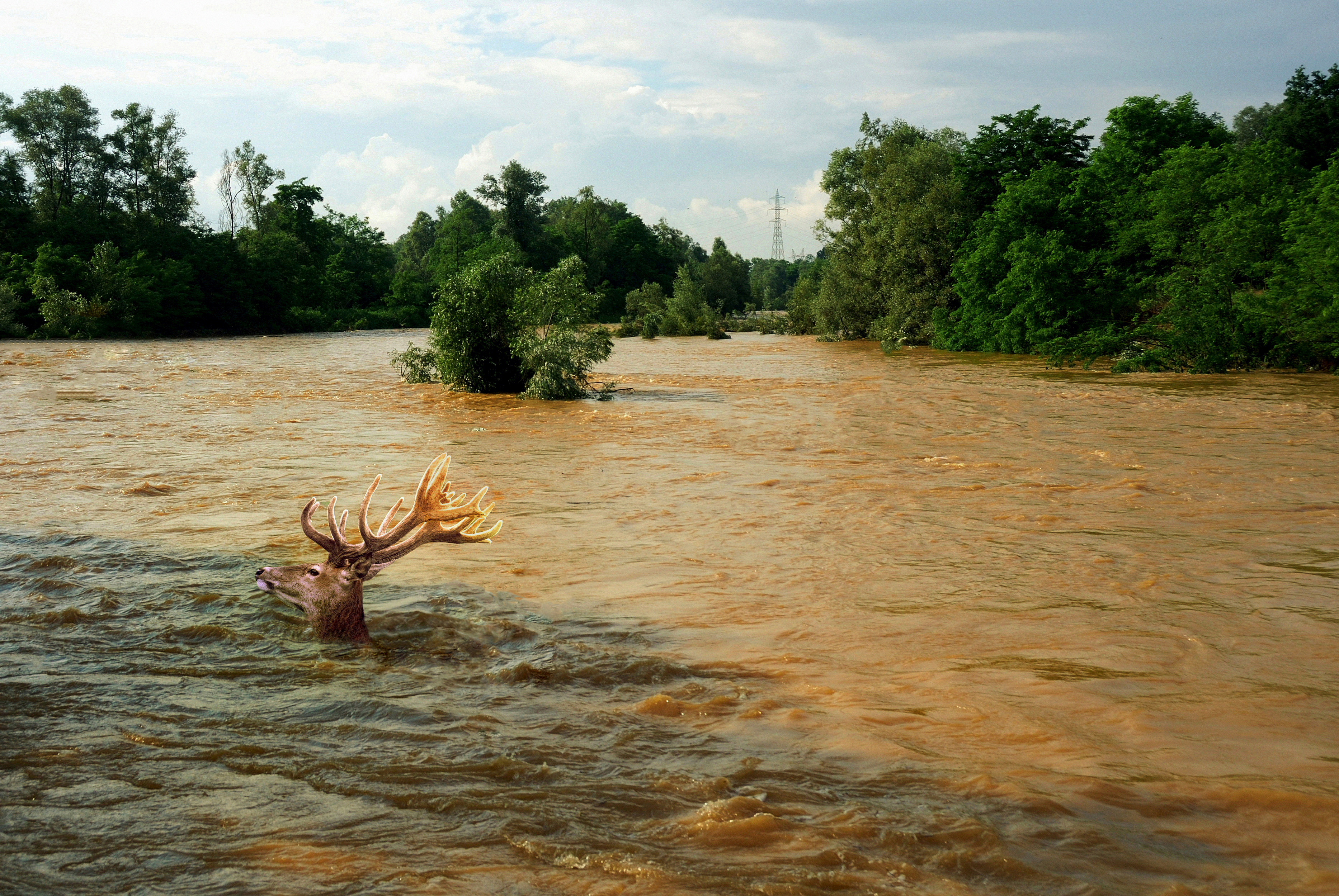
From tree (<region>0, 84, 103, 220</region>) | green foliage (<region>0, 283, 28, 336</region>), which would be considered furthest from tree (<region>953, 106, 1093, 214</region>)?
tree (<region>0, 84, 103, 220</region>)

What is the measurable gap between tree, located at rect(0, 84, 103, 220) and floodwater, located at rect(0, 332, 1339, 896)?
66.5 metres

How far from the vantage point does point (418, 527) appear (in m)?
6.01

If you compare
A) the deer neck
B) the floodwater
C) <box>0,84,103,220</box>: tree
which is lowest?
→ the floodwater

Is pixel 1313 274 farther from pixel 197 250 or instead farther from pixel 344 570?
pixel 197 250

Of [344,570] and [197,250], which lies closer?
[344,570]

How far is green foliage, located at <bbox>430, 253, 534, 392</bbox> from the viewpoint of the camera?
22781 millimetres

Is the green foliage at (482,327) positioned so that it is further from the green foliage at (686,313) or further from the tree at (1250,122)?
the tree at (1250,122)

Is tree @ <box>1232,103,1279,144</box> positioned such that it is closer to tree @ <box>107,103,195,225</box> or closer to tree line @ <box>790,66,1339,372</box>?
tree line @ <box>790,66,1339,372</box>

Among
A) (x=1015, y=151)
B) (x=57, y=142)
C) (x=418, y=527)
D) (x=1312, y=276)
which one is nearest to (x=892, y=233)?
(x=1015, y=151)

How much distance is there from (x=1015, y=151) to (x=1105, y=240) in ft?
25.4

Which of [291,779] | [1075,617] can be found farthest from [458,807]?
[1075,617]

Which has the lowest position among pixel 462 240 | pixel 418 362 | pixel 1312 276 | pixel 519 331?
pixel 418 362

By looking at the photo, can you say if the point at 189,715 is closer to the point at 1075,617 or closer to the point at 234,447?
the point at 1075,617

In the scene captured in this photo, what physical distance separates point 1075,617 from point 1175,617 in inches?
26.4
